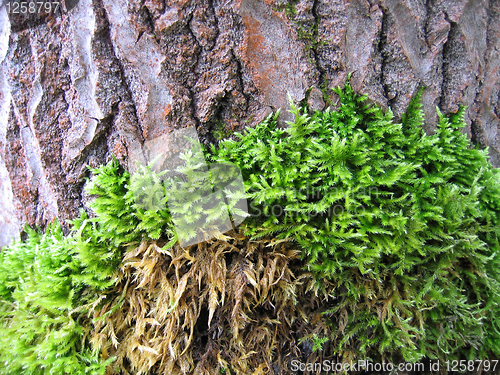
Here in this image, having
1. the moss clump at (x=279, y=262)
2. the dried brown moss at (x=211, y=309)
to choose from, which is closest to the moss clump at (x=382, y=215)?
the moss clump at (x=279, y=262)

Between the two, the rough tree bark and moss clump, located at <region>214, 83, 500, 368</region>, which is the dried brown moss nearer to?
moss clump, located at <region>214, 83, 500, 368</region>

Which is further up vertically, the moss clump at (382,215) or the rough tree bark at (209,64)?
the rough tree bark at (209,64)

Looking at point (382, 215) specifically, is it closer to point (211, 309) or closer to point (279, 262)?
point (279, 262)

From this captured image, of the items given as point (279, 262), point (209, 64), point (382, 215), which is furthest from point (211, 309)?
point (209, 64)

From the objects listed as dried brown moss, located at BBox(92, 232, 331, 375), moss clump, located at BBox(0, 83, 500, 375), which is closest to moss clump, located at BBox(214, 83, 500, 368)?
moss clump, located at BBox(0, 83, 500, 375)

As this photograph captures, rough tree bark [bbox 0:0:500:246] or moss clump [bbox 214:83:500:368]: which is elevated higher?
rough tree bark [bbox 0:0:500:246]

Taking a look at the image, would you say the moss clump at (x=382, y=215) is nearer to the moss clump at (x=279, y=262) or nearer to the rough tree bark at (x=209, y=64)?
the moss clump at (x=279, y=262)

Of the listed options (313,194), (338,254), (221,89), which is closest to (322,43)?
(221,89)
